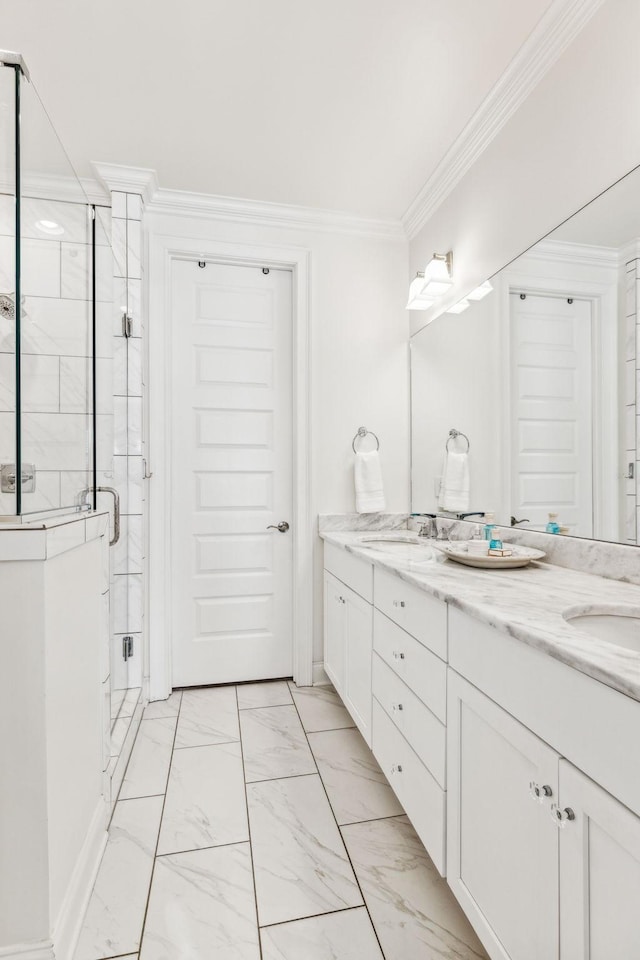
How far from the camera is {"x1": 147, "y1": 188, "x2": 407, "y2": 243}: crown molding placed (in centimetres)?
240

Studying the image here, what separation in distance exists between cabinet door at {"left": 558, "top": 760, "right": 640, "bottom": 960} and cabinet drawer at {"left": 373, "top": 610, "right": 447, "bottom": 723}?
0.43 meters

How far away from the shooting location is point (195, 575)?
2533 millimetres

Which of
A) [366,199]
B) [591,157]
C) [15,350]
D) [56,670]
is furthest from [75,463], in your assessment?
[366,199]

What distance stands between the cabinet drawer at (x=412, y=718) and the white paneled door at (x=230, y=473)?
1.07 m

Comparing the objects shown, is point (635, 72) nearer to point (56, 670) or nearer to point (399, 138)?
point (399, 138)

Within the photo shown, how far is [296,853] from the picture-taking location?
1.38 m

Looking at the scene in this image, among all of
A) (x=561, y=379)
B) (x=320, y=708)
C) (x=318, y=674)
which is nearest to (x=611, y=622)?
(x=561, y=379)

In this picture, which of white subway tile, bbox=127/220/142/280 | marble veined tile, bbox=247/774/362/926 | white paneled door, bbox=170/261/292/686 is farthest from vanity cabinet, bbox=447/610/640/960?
white subway tile, bbox=127/220/142/280

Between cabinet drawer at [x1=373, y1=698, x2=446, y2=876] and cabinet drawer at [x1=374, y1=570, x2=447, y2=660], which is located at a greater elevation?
cabinet drawer at [x1=374, y1=570, x2=447, y2=660]

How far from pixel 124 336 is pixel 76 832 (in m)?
1.94

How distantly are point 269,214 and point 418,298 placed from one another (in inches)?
36.4

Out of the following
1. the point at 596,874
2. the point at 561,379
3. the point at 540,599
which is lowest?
the point at 596,874

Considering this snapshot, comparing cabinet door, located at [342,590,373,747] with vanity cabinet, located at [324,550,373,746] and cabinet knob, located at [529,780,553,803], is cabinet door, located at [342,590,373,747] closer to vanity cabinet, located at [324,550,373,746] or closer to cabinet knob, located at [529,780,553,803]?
vanity cabinet, located at [324,550,373,746]

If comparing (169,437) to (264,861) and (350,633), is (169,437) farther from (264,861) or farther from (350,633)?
(264,861)
